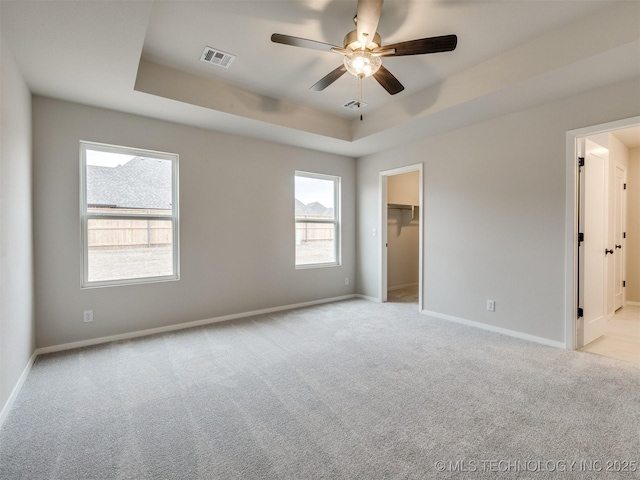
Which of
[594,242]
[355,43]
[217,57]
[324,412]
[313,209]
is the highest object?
[217,57]

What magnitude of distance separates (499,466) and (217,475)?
144 cm

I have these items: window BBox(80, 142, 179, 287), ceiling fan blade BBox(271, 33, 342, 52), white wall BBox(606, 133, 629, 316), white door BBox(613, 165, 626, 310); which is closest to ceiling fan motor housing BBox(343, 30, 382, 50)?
ceiling fan blade BBox(271, 33, 342, 52)

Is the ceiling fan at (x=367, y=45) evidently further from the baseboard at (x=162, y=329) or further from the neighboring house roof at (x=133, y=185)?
the baseboard at (x=162, y=329)

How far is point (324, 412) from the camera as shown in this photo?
2.10m

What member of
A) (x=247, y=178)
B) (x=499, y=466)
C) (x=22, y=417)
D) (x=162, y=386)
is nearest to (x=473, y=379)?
(x=499, y=466)

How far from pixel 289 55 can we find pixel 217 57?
0.68 metres

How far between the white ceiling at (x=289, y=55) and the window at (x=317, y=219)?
1.41 meters

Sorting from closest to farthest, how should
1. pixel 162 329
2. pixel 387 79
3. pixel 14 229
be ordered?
pixel 14 229, pixel 387 79, pixel 162 329

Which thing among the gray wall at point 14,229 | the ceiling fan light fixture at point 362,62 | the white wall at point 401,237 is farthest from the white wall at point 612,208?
the gray wall at point 14,229

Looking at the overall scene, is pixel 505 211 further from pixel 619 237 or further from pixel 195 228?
pixel 195 228

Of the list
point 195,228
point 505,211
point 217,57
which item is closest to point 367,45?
point 217,57

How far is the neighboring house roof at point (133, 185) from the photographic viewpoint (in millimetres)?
3454

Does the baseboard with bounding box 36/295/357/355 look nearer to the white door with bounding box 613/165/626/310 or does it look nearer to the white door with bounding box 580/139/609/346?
the white door with bounding box 580/139/609/346

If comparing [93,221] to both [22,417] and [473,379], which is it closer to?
[22,417]
